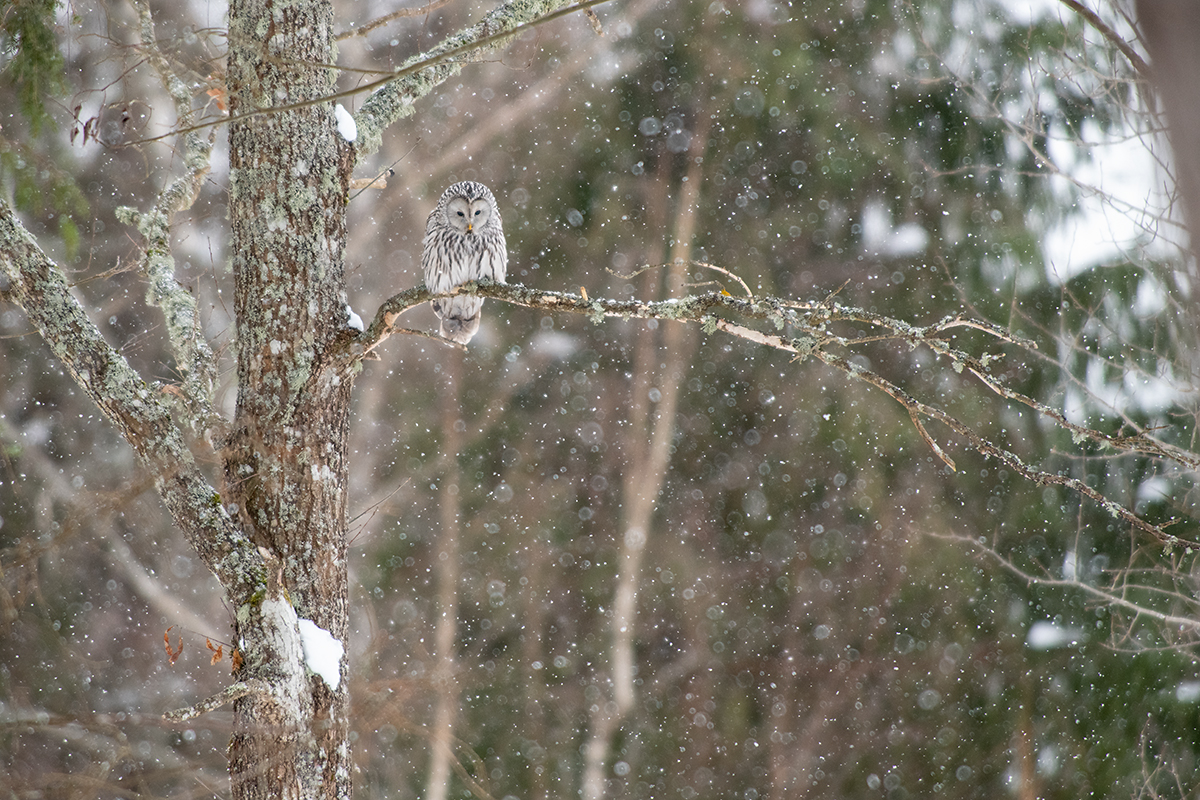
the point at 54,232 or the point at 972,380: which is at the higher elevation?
the point at 54,232

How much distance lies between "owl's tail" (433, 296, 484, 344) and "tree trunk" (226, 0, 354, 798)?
177 cm

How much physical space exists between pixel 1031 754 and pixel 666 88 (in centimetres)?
767

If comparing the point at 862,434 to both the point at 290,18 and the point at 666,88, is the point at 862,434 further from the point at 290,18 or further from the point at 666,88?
the point at 290,18

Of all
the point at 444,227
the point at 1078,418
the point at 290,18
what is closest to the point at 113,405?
the point at 290,18

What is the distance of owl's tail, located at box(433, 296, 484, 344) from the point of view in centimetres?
463

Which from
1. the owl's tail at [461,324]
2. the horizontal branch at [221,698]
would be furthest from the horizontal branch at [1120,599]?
the horizontal branch at [221,698]

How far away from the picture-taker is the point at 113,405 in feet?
8.18

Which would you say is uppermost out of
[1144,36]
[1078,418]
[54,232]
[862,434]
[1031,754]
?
[54,232]

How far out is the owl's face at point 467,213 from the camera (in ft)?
14.7

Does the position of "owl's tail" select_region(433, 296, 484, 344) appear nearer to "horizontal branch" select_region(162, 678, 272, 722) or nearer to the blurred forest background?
"horizontal branch" select_region(162, 678, 272, 722)

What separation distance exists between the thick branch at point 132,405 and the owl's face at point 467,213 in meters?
2.17

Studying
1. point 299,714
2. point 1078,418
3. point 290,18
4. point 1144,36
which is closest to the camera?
point 1144,36

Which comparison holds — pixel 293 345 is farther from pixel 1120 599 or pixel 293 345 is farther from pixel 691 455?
pixel 691 455

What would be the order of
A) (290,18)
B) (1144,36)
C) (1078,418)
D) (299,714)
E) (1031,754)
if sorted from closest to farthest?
(1144,36) → (299,714) → (290,18) → (1078,418) → (1031,754)
